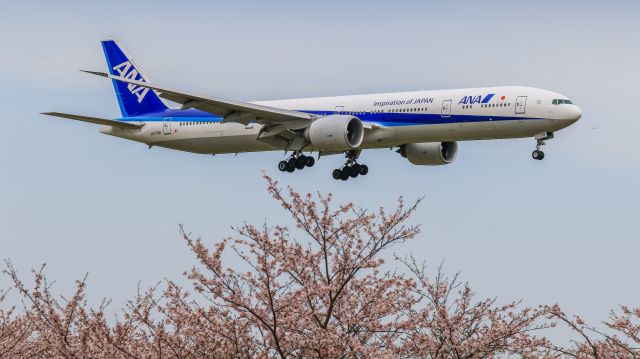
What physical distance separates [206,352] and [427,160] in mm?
34729

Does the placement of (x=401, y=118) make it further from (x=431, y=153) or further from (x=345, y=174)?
(x=431, y=153)

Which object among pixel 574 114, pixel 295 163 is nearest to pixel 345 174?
pixel 295 163

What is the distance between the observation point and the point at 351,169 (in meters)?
53.5

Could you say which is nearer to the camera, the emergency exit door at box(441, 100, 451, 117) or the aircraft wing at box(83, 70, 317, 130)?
the emergency exit door at box(441, 100, 451, 117)

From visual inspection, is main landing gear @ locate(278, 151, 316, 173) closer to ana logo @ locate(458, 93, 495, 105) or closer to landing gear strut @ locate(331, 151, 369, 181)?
landing gear strut @ locate(331, 151, 369, 181)

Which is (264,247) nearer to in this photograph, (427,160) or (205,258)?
(205,258)

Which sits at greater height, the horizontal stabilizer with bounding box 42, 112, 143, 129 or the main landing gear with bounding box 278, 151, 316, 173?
the horizontal stabilizer with bounding box 42, 112, 143, 129

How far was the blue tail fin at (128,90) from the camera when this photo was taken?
6062 cm

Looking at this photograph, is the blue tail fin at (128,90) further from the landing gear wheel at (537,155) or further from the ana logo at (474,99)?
the landing gear wheel at (537,155)

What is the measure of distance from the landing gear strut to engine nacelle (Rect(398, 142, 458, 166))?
3094 mm

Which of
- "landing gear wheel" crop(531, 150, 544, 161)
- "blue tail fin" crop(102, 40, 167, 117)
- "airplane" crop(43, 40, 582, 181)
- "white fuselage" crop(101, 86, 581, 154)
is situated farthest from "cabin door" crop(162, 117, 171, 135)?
"landing gear wheel" crop(531, 150, 544, 161)

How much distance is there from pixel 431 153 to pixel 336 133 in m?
8.03

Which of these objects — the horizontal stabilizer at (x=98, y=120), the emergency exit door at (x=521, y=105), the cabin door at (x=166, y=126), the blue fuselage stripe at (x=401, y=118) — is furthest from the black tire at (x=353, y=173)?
the horizontal stabilizer at (x=98, y=120)

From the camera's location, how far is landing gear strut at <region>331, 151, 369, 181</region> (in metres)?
53.5
